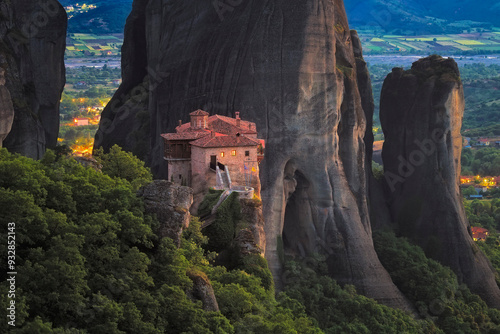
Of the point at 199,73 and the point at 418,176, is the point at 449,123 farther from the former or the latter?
the point at 199,73

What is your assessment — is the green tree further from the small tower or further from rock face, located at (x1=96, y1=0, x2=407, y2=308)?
rock face, located at (x1=96, y1=0, x2=407, y2=308)

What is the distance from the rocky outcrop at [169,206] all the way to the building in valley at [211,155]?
1428cm

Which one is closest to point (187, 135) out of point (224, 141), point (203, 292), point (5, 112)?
point (224, 141)

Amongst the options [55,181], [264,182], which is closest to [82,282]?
[55,181]

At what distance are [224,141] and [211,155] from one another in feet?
3.32

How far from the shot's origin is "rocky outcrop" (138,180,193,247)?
177 ft

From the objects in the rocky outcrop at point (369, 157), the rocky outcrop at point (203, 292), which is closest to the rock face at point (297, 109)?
the rocky outcrop at point (369, 157)

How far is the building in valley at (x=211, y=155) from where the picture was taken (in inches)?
2749

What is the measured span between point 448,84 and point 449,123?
3017 millimetres

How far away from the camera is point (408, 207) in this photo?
107812 millimetres

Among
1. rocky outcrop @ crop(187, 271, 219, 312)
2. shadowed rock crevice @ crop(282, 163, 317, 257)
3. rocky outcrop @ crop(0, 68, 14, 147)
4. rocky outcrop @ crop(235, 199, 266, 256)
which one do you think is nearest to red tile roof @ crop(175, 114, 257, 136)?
rocky outcrop @ crop(235, 199, 266, 256)

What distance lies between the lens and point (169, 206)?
54.4 m

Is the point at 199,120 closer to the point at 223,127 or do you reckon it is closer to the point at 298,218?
the point at 223,127

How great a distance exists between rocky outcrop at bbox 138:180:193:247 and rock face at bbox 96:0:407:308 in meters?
34.6
